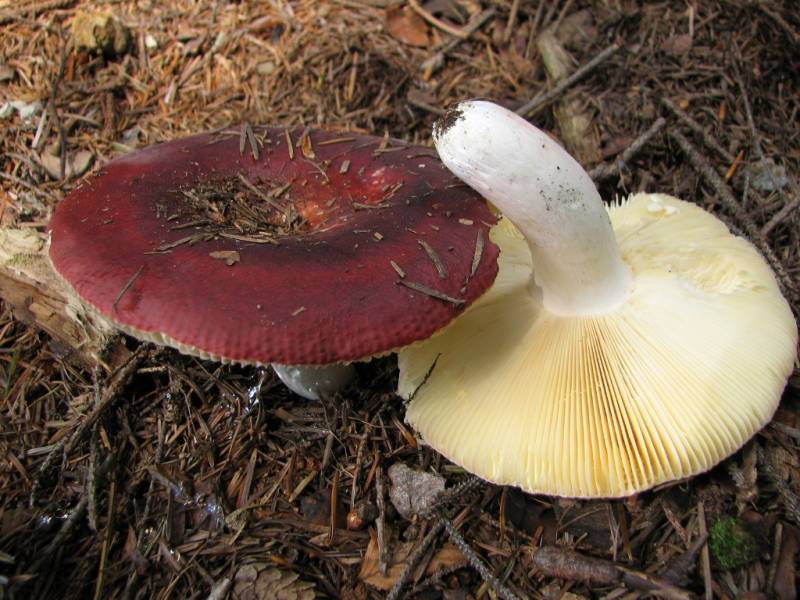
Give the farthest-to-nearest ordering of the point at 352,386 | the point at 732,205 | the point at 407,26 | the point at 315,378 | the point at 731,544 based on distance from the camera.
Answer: the point at 407,26
the point at 732,205
the point at 352,386
the point at 315,378
the point at 731,544

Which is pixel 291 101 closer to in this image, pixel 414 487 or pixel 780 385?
pixel 414 487

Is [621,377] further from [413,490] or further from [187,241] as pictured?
[187,241]

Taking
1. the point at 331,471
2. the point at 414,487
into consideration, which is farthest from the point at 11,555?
the point at 414,487

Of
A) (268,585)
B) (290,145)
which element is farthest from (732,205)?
(268,585)

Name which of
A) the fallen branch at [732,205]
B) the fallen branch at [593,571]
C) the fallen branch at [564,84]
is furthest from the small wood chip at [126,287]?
the fallen branch at [732,205]

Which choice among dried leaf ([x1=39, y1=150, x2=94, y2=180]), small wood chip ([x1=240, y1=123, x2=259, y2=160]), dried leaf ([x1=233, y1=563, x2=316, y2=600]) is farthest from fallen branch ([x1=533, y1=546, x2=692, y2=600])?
dried leaf ([x1=39, y1=150, x2=94, y2=180])

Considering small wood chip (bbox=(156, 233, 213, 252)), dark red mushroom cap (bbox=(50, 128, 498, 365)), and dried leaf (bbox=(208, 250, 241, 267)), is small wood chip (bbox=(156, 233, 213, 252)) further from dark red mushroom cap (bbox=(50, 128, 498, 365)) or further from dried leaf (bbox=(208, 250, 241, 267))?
dried leaf (bbox=(208, 250, 241, 267))
